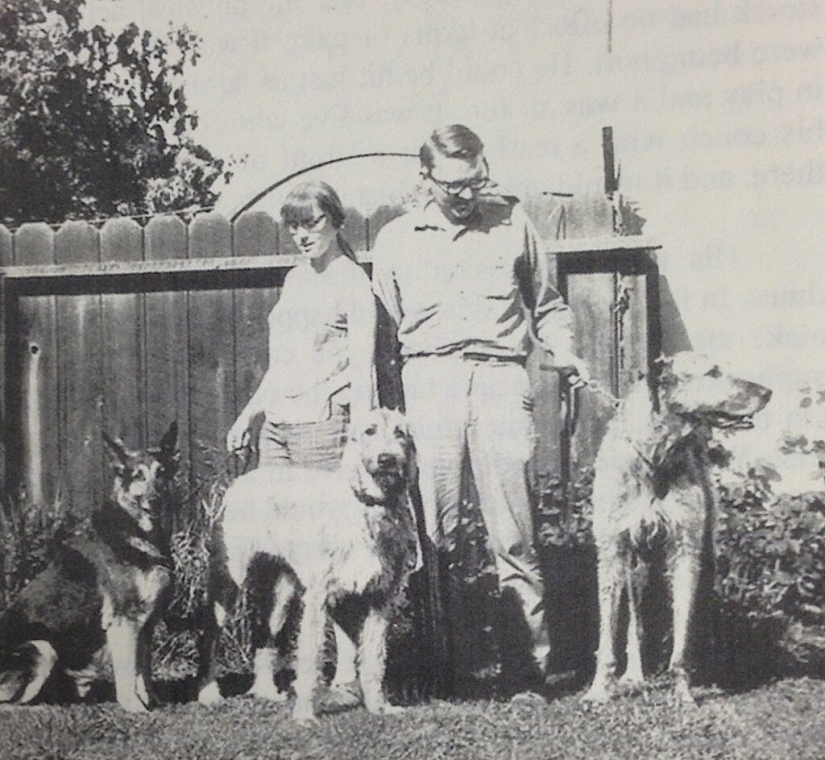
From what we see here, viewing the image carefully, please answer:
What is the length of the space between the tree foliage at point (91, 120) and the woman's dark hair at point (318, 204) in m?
0.19

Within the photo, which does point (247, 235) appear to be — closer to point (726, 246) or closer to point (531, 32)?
point (531, 32)

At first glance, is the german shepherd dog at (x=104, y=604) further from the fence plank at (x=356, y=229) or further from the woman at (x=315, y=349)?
the fence plank at (x=356, y=229)

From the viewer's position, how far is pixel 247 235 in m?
2.44

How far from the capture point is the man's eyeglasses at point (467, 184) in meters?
2.26

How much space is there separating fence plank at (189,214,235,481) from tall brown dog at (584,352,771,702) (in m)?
0.93

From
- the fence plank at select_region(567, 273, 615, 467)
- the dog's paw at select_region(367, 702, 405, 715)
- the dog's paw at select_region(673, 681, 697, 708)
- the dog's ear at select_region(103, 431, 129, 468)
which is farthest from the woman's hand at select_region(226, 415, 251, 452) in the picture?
the dog's paw at select_region(673, 681, 697, 708)

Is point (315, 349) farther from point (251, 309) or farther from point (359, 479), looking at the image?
point (359, 479)

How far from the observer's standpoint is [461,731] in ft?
7.01

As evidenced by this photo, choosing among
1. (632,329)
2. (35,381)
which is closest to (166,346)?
(35,381)

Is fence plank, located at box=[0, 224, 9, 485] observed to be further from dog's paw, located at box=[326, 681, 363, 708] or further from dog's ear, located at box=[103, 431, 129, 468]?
dog's paw, located at box=[326, 681, 363, 708]

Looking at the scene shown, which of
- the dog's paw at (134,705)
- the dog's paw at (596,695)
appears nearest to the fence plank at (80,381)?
the dog's paw at (134,705)

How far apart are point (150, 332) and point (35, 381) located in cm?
31

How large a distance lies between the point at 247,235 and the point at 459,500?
827 mm

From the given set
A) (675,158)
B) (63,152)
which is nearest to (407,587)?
(675,158)
